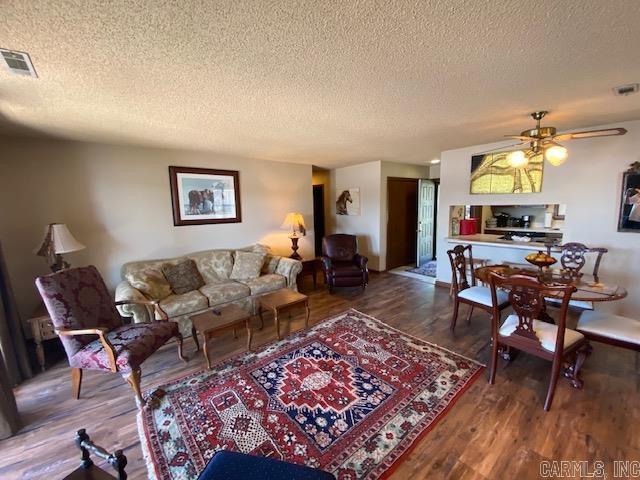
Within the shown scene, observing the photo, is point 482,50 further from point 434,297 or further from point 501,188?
point 434,297

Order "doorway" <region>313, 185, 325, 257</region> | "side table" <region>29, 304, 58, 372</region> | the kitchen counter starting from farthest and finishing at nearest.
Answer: "doorway" <region>313, 185, 325, 257</region>
the kitchen counter
"side table" <region>29, 304, 58, 372</region>

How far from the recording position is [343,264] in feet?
15.3

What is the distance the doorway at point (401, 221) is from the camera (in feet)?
18.4

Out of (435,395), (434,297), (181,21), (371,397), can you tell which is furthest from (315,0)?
(434,297)

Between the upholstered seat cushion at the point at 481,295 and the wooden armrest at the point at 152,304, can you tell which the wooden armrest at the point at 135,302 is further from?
the upholstered seat cushion at the point at 481,295

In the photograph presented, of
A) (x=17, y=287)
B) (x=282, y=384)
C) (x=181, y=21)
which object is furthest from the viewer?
(x=17, y=287)

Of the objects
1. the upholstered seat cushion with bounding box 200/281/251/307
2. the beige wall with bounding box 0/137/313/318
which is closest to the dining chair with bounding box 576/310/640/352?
the upholstered seat cushion with bounding box 200/281/251/307

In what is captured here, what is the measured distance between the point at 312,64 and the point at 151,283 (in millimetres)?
2974

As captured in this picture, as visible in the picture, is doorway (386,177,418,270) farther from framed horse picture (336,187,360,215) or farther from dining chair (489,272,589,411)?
dining chair (489,272,589,411)

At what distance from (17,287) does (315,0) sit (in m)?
4.11

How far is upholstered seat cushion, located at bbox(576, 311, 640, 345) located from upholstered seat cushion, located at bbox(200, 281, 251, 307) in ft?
11.2

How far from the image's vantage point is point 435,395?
2.04 metres

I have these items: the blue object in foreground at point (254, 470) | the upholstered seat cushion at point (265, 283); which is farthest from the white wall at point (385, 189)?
the blue object in foreground at point (254, 470)

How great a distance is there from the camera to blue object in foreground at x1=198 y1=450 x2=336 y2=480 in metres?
1.07
